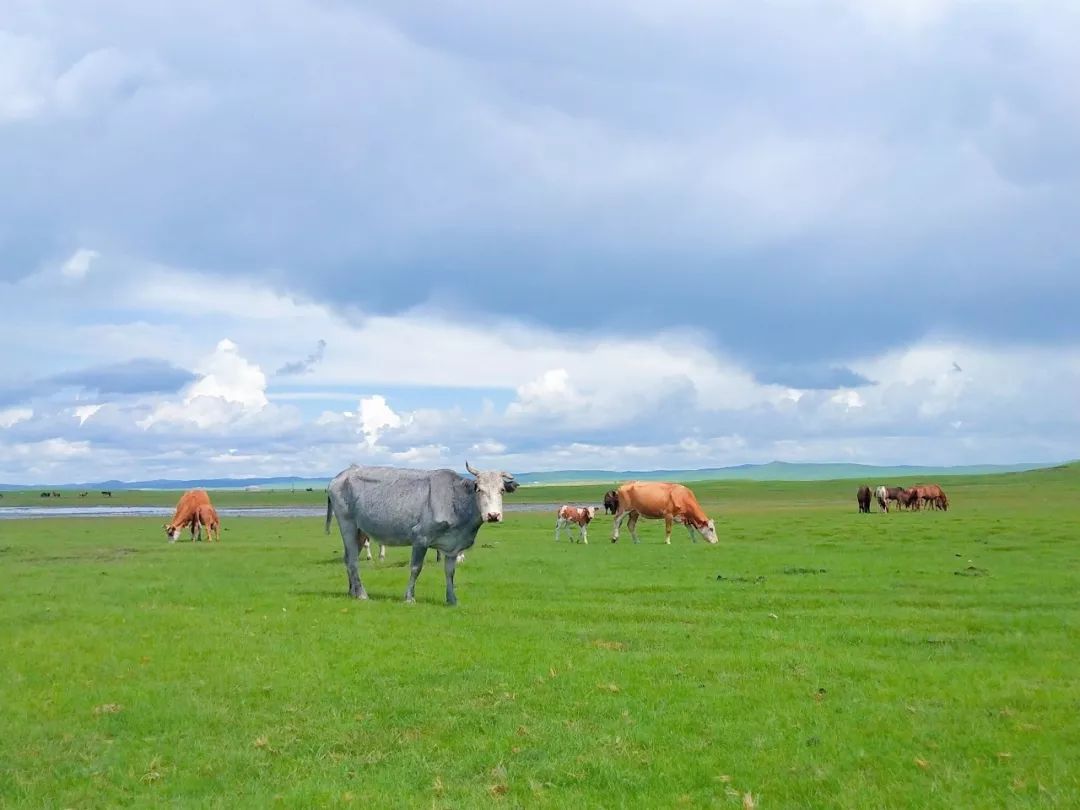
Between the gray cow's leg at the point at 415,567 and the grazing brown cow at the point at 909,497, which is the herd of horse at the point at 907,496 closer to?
the grazing brown cow at the point at 909,497

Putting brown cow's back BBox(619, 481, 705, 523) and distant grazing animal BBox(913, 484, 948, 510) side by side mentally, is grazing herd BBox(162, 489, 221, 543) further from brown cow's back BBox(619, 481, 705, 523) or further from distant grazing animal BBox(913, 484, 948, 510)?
distant grazing animal BBox(913, 484, 948, 510)

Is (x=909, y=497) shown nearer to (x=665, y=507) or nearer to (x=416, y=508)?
(x=665, y=507)

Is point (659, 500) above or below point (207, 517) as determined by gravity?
above

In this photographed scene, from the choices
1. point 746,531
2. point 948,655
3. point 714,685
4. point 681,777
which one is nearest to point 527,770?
point 681,777

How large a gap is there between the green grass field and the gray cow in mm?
1160

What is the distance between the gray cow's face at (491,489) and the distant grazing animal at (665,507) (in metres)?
18.7

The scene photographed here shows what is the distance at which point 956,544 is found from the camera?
3319 cm

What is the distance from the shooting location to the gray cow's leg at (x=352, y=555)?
2045cm

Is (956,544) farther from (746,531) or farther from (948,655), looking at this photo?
(948,655)

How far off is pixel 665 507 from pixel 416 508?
65.0ft

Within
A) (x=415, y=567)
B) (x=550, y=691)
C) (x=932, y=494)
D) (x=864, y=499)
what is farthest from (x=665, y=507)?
(x=932, y=494)

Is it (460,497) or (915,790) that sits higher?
(460,497)

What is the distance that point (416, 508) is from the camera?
65.4 ft

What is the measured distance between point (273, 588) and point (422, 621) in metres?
6.79
